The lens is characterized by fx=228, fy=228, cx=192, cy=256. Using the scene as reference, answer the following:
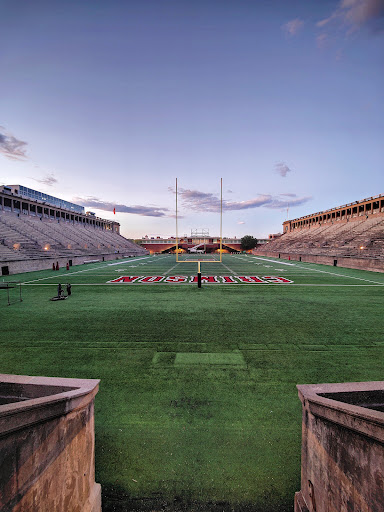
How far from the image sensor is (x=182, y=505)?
2309mm

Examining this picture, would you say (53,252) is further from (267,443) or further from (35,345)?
(267,443)

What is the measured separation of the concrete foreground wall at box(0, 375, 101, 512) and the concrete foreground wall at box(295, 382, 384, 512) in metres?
2.09

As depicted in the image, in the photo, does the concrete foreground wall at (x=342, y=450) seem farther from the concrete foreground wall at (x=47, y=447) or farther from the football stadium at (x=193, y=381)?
the concrete foreground wall at (x=47, y=447)

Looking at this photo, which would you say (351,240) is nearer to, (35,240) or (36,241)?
(36,241)

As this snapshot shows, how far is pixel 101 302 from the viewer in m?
9.98

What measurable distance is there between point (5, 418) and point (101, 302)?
29.0 feet

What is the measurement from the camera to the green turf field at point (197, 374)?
250cm

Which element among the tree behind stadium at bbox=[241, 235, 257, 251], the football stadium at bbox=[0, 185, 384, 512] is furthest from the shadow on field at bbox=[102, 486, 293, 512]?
the tree behind stadium at bbox=[241, 235, 257, 251]

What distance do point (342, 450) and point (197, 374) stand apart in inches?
115

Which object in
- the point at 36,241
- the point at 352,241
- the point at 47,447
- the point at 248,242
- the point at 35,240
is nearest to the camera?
the point at 47,447

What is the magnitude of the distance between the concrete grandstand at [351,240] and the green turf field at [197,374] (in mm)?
19377

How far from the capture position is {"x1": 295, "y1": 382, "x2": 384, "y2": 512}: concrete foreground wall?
163cm

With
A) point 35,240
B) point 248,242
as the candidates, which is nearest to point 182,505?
point 35,240

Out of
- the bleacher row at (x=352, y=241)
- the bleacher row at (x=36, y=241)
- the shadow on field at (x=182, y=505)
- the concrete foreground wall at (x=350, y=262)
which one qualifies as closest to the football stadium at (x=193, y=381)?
the shadow on field at (x=182, y=505)
